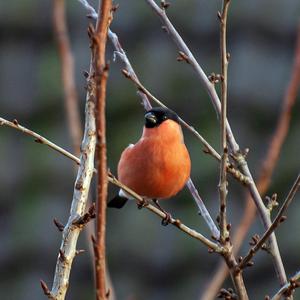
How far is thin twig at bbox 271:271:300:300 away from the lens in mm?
2070

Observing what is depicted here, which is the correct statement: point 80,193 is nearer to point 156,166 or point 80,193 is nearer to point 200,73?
point 200,73

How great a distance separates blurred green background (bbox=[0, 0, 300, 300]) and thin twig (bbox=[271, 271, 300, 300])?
2036 mm

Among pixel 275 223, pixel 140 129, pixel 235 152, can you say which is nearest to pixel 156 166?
pixel 235 152

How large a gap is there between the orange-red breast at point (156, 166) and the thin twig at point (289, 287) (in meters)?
1.03

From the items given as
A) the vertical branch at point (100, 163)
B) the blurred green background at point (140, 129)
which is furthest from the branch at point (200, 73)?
the blurred green background at point (140, 129)

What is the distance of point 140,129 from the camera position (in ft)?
14.8

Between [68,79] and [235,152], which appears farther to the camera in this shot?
[235,152]

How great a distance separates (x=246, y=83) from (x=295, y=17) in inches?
18.6

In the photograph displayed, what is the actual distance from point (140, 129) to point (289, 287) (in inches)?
98.9

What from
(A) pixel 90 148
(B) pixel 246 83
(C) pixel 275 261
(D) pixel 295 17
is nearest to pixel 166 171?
(C) pixel 275 261

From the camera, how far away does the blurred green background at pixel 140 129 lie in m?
4.30

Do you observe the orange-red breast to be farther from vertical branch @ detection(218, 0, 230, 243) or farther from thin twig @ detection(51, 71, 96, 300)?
thin twig @ detection(51, 71, 96, 300)

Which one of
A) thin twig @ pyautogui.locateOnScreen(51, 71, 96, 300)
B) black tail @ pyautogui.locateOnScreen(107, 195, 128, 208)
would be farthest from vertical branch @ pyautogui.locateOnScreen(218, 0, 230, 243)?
black tail @ pyautogui.locateOnScreen(107, 195, 128, 208)

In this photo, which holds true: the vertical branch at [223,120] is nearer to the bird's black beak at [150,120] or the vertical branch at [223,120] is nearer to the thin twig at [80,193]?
the thin twig at [80,193]
